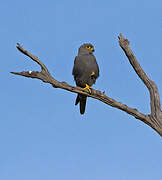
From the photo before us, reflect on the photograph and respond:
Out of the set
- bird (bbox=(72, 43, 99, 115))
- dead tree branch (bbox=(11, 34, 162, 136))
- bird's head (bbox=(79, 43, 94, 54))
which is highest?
bird's head (bbox=(79, 43, 94, 54))

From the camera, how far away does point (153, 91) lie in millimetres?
6441

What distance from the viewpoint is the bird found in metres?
8.20

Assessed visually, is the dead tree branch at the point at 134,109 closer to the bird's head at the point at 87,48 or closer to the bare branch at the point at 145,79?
the bare branch at the point at 145,79

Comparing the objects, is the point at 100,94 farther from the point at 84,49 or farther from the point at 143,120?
the point at 84,49

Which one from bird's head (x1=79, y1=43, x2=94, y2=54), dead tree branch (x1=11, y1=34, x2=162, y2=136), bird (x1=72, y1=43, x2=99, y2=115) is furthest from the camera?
bird's head (x1=79, y1=43, x2=94, y2=54)

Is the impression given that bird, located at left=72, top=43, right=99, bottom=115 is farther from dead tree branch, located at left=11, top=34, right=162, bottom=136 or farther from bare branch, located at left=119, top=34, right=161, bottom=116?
bare branch, located at left=119, top=34, right=161, bottom=116

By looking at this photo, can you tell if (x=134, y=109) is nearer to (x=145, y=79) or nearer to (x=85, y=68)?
(x=145, y=79)

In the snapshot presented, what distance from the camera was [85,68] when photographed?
8195mm

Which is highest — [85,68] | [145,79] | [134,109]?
[85,68]

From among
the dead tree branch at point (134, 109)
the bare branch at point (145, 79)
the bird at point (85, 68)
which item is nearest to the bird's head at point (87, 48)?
the bird at point (85, 68)

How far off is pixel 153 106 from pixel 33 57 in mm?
2641

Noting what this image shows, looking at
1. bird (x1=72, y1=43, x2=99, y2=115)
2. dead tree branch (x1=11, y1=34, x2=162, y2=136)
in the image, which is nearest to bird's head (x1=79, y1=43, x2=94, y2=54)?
bird (x1=72, y1=43, x2=99, y2=115)

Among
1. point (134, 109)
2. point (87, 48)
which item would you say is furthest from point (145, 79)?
point (87, 48)

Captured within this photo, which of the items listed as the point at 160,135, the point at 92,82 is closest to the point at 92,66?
the point at 92,82
